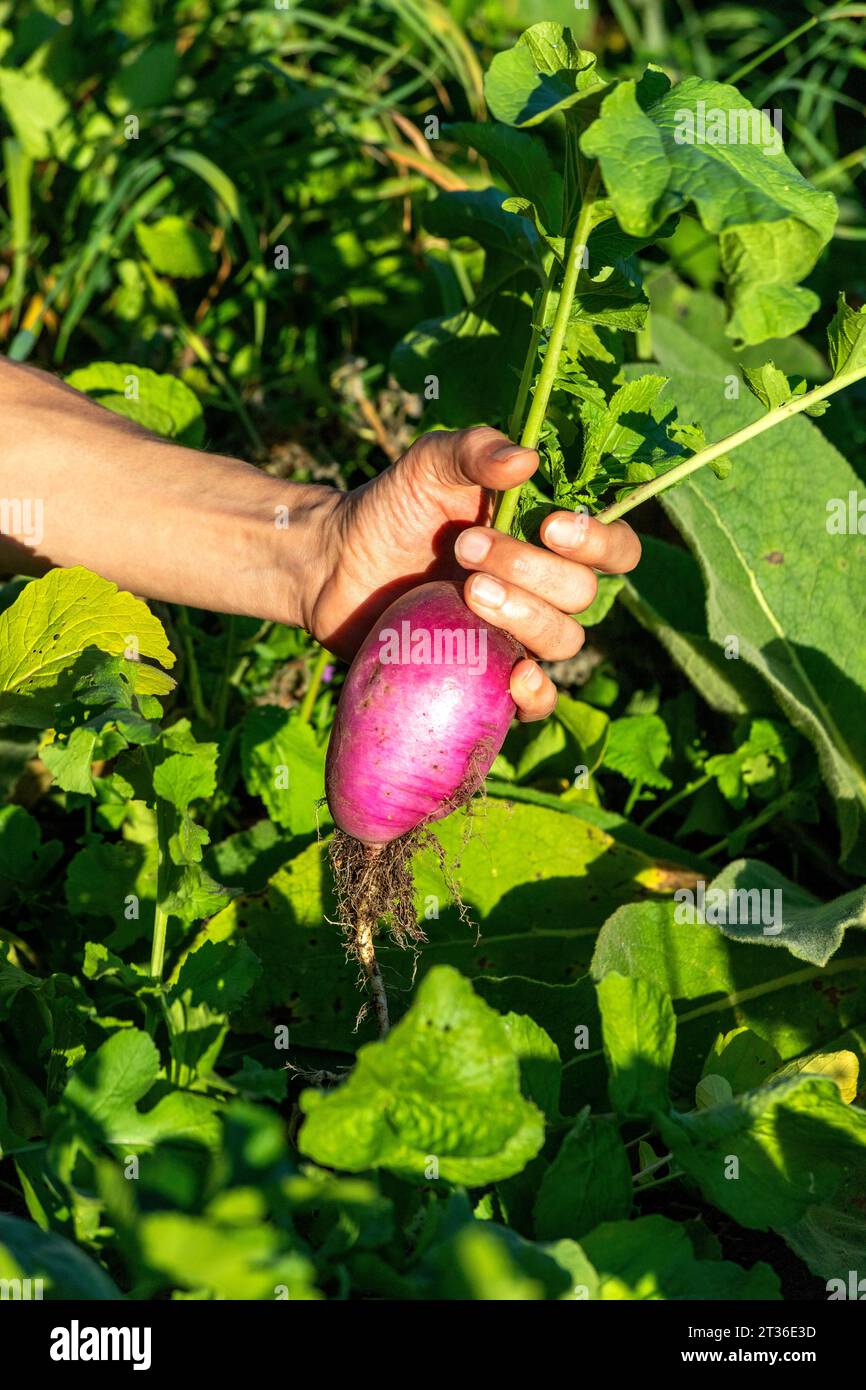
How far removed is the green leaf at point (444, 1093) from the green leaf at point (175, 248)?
2534 mm

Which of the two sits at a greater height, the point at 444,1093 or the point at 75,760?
the point at 75,760

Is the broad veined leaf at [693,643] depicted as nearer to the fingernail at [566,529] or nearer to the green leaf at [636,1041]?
the fingernail at [566,529]

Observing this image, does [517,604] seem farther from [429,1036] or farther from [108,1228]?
[108,1228]

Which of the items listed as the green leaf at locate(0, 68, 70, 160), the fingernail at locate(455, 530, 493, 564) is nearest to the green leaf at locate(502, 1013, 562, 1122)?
the fingernail at locate(455, 530, 493, 564)

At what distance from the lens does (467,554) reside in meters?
1.82

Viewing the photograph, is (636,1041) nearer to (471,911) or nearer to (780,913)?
(780,913)

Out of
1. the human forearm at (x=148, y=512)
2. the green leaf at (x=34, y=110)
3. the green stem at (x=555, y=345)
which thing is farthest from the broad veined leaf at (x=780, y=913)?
the green leaf at (x=34, y=110)

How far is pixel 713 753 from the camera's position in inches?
109

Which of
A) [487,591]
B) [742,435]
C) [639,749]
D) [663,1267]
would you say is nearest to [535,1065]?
[663,1267]

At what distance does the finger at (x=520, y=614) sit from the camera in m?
1.81

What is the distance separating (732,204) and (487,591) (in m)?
0.61

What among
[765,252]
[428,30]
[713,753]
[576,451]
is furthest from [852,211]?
[765,252]

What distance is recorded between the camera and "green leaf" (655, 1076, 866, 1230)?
1484 millimetres

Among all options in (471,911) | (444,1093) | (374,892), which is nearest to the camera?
(444,1093)
